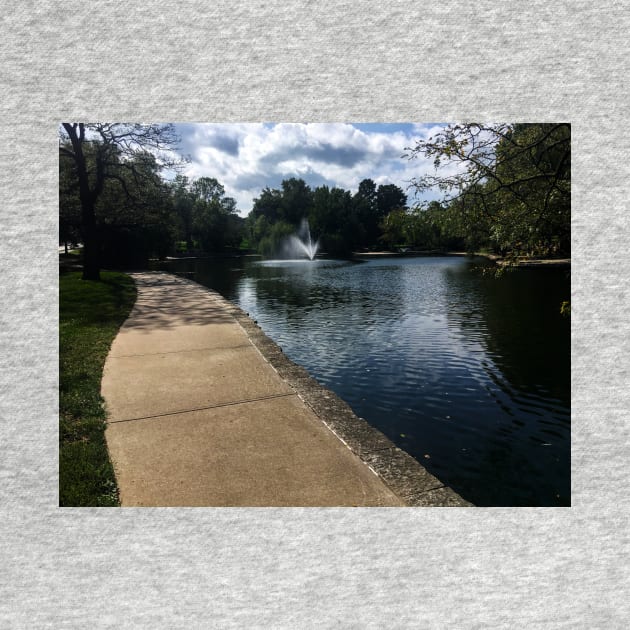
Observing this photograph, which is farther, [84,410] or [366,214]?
[366,214]

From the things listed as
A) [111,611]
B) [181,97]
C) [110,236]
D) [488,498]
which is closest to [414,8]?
[181,97]

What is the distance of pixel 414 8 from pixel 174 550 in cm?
356

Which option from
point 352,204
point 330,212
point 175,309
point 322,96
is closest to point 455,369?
point 322,96

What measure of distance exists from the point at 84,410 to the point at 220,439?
1113mm

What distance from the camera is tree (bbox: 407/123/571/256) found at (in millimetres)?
3639

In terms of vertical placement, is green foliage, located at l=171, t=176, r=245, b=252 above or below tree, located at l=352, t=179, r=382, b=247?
above

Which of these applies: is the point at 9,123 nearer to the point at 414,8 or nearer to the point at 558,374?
the point at 414,8

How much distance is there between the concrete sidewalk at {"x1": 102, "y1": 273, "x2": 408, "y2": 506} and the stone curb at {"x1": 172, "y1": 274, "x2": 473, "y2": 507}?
0.06 meters

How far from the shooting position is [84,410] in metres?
3.48

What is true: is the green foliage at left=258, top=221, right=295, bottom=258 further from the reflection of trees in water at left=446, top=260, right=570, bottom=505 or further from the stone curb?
A: the stone curb

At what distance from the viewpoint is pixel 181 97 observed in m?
3.37

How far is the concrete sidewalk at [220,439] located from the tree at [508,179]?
83.1 inches

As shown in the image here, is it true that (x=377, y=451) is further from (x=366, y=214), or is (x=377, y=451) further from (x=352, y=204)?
(x=352, y=204)

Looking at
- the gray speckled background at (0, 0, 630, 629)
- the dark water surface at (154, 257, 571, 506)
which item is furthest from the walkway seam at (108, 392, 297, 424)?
the dark water surface at (154, 257, 571, 506)
